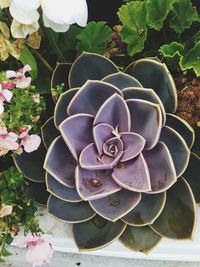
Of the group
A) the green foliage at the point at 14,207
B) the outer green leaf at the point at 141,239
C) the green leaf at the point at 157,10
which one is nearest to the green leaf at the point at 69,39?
the green leaf at the point at 157,10

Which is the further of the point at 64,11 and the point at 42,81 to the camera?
the point at 42,81

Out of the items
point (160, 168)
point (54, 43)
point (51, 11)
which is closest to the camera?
point (51, 11)

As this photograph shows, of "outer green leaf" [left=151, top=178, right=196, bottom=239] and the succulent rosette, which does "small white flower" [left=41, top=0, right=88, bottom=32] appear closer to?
the succulent rosette

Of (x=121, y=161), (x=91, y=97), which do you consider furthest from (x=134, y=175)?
(x=91, y=97)

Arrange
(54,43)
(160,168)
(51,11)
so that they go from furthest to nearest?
(54,43) → (160,168) → (51,11)

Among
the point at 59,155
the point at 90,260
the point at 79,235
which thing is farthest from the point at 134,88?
the point at 90,260

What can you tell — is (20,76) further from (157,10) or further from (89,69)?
(157,10)
